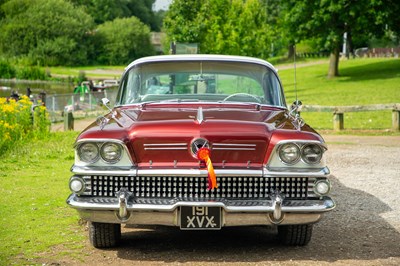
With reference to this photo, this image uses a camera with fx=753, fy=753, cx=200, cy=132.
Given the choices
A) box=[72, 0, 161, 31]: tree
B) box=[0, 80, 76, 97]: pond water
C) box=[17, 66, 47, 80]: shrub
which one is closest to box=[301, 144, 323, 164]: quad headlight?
box=[0, 80, 76, 97]: pond water

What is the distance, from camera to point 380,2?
149 ft

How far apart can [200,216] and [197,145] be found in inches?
24.0

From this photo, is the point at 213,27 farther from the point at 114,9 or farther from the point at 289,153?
the point at 114,9

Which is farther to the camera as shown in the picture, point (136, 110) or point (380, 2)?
point (380, 2)

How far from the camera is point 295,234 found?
7062 millimetres

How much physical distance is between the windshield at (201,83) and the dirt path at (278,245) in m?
1.43

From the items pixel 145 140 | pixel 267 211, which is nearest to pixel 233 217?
pixel 267 211

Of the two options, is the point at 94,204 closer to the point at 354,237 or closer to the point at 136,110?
the point at 136,110

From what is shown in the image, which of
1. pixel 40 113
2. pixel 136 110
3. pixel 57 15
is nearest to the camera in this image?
pixel 136 110

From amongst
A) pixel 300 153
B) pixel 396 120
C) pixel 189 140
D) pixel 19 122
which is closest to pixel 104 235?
pixel 189 140

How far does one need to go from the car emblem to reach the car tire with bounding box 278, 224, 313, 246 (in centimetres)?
124

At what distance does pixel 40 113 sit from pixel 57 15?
105221 millimetres

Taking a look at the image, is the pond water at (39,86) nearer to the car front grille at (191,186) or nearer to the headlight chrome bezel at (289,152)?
the car front grille at (191,186)

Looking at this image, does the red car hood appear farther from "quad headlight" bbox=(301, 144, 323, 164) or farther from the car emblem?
"quad headlight" bbox=(301, 144, 323, 164)
